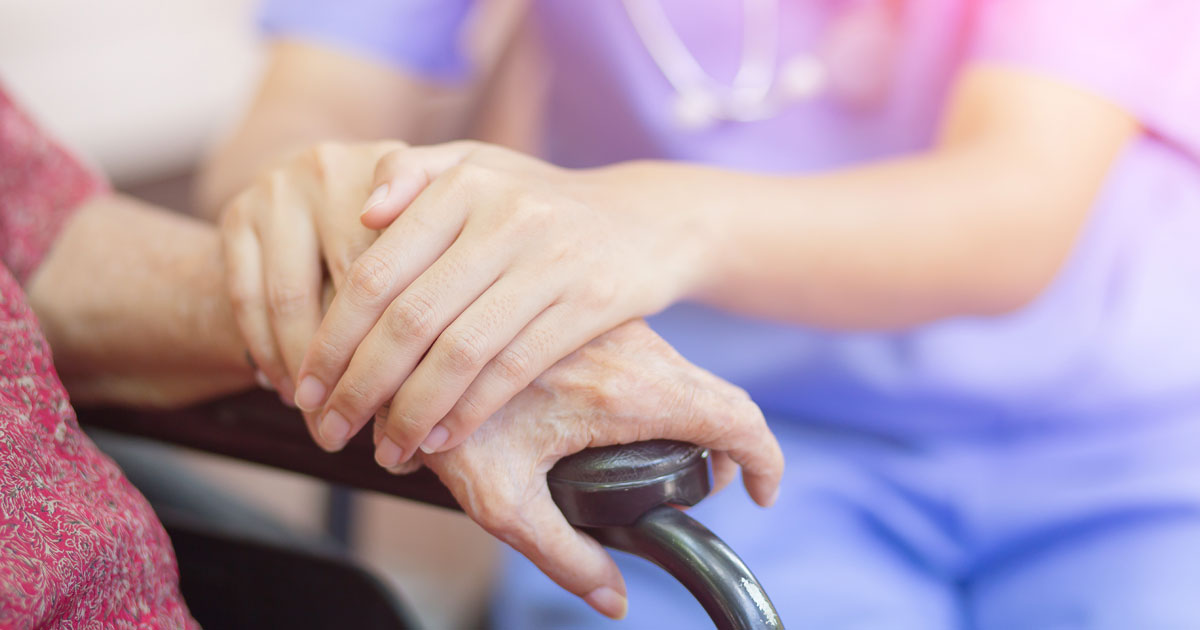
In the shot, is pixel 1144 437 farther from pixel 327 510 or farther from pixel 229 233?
pixel 327 510

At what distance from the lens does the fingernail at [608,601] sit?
1.37ft

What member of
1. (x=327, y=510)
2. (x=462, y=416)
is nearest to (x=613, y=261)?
(x=462, y=416)

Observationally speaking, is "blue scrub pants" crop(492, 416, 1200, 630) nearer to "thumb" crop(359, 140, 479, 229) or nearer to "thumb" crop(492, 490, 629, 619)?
"thumb" crop(492, 490, 629, 619)

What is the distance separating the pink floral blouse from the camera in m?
0.33

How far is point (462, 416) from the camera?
0.39m

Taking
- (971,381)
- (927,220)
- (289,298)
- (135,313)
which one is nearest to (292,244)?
(289,298)

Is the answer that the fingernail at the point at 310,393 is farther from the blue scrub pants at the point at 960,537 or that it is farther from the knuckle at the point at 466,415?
the blue scrub pants at the point at 960,537

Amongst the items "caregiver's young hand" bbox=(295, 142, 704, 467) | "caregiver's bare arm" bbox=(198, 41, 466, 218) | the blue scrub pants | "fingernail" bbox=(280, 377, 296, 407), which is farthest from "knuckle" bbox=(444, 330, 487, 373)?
"caregiver's bare arm" bbox=(198, 41, 466, 218)

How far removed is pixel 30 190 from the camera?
0.53 m

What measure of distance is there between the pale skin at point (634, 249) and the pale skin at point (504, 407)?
0.02 metres

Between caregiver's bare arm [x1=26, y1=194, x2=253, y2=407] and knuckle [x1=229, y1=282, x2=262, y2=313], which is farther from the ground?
knuckle [x1=229, y1=282, x2=262, y2=313]

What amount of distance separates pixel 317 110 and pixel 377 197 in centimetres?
40

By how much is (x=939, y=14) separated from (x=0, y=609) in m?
0.62

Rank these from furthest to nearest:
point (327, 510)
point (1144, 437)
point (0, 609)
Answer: point (327, 510), point (1144, 437), point (0, 609)
